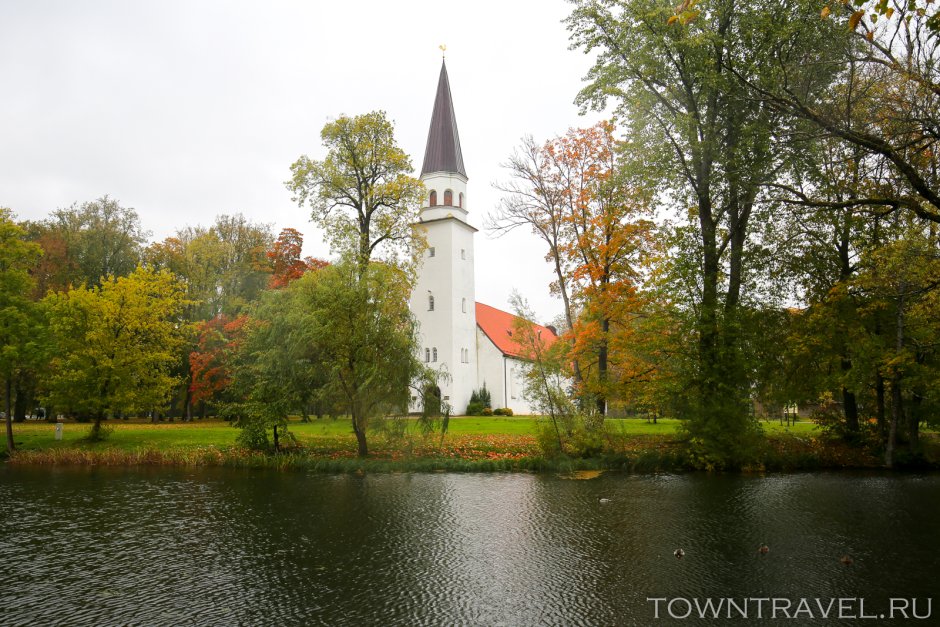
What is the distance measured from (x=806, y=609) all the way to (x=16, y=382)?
123 feet

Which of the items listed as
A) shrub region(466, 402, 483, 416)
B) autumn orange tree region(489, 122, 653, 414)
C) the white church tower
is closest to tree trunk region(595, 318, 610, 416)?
autumn orange tree region(489, 122, 653, 414)

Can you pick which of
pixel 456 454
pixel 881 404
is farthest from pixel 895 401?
pixel 456 454

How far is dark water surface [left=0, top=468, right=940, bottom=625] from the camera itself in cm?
606

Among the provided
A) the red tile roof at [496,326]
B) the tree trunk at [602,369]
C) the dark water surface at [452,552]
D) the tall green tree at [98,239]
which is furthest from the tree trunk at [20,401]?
the tree trunk at [602,369]

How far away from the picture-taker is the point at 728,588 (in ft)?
21.4

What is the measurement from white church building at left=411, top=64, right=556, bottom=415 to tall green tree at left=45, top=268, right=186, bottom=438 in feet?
54.9

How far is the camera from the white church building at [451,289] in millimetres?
37938

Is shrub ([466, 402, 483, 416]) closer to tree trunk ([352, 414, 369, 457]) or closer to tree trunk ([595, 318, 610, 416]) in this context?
tree trunk ([595, 318, 610, 416])

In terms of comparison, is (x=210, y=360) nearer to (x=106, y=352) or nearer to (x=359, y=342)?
(x=106, y=352)

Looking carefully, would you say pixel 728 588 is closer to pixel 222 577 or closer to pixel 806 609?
pixel 806 609

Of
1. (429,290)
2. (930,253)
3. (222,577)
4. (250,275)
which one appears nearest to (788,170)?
(930,253)

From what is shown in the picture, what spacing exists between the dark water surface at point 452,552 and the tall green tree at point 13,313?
309 inches

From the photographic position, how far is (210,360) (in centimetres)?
3228

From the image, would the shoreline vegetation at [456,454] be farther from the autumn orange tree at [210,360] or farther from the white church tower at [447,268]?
the white church tower at [447,268]
